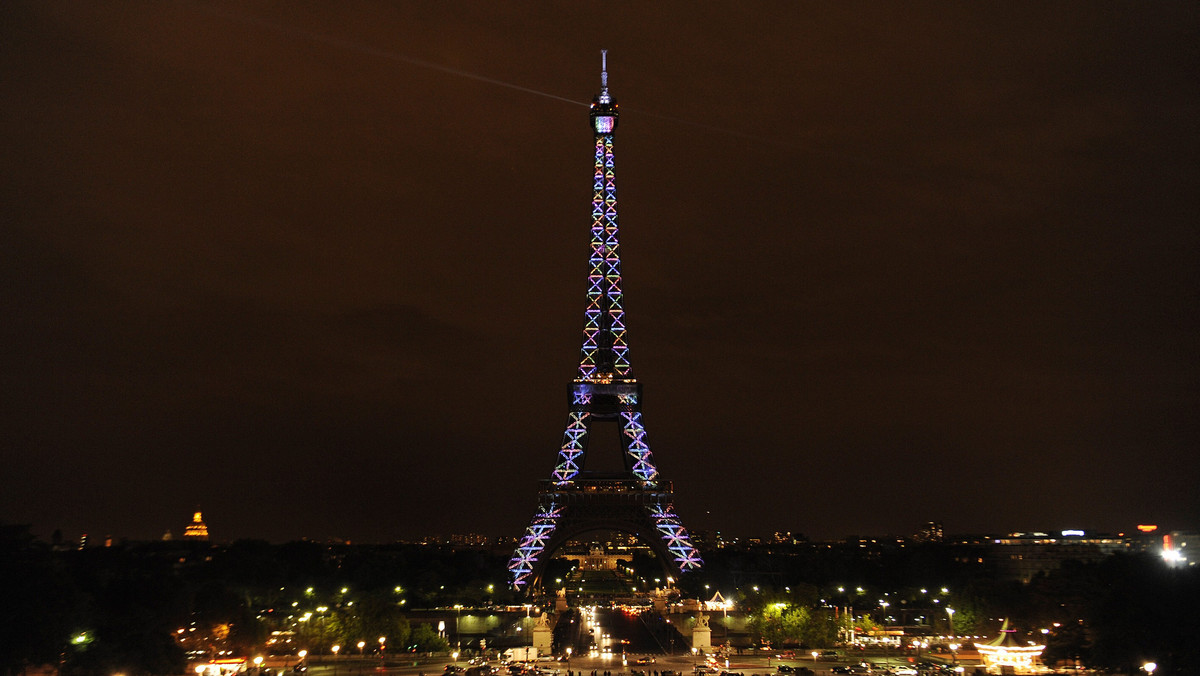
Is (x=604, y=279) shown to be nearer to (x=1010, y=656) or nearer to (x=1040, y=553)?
(x=1010, y=656)

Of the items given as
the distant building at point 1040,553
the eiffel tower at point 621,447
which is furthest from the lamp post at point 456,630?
the distant building at point 1040,553

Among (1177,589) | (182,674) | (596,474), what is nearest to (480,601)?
(596,474)

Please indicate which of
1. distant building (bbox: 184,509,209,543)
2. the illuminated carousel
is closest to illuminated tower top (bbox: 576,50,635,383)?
the illuminated carousel

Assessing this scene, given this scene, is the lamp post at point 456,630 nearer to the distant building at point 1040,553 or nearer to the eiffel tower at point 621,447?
the eiffel tower at point 621,447

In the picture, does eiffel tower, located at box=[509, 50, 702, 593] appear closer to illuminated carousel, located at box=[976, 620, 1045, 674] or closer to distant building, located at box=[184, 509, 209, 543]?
illuminated carousel, located at box=[976, 620, 1045, 674]

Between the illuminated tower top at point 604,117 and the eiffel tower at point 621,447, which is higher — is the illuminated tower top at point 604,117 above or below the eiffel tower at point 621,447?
above

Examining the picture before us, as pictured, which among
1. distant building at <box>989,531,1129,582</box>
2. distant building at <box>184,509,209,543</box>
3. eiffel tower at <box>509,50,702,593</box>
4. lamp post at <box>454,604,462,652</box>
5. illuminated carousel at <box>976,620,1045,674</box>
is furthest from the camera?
distant building at <box>184,509,209,543</box>
